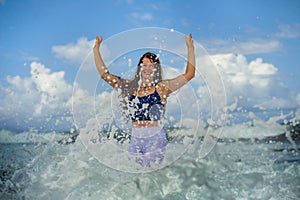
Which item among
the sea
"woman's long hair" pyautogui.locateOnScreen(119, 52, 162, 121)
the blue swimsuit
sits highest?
"woman's long hair" pyautogui.locateOnScreen(119, 52, 162, 121)

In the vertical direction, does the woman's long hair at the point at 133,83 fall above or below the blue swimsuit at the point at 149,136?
above

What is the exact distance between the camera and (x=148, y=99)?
13.7 feet

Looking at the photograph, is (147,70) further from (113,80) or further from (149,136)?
(149,136)

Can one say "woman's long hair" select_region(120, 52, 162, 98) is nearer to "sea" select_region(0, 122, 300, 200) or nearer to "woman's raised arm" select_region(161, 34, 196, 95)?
"woman's raised arm" select_region(161, 34, 196, 95)

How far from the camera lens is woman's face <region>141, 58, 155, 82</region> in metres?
4.29

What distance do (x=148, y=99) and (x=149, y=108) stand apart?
111 millimetres

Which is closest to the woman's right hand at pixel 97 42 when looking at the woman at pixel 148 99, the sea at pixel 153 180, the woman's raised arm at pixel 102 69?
the woman's raised arm at pixel 102 69

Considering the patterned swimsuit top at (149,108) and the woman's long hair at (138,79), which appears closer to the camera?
the patterned swimsuit top at (149,108)

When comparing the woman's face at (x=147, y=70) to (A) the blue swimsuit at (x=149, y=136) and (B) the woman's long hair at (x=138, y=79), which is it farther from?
(A) the blue swimsuit at (x=149, y=136)

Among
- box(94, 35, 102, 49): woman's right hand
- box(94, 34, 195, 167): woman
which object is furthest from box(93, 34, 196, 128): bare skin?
box(94, 35, 102, 49): woman's right hand

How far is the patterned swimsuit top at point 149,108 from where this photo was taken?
4129 mm

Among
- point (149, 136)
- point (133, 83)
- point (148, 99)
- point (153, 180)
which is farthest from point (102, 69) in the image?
point (153, 180)

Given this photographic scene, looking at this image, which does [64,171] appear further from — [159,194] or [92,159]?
[159,194]

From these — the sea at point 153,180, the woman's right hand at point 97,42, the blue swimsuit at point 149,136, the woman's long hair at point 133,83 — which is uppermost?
the woman's right hand at point 97,42
